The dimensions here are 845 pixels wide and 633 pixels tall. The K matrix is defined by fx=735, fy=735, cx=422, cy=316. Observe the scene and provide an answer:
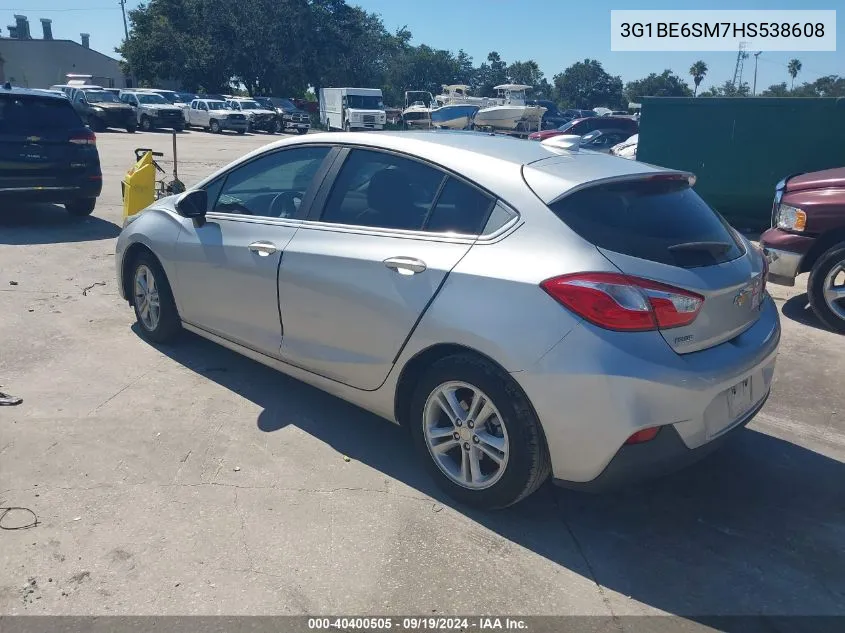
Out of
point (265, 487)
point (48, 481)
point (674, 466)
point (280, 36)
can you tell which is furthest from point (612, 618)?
point (280, 36)

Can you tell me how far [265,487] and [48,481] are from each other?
41.9 inches

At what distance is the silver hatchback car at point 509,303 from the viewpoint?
115 inches

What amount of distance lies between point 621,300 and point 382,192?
147cm

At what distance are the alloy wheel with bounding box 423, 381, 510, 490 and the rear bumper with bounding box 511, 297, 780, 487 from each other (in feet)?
0.88

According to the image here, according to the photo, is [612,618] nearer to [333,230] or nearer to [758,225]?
[333,230]

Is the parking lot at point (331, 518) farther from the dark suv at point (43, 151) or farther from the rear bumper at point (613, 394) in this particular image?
the dark suv at point (43, 151)

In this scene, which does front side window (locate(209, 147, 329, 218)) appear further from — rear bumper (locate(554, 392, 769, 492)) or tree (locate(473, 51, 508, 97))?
tree (locate(473, 51, 508, 97))

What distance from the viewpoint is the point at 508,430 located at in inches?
123

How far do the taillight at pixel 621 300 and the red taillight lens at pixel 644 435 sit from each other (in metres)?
0.40

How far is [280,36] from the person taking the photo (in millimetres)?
54406

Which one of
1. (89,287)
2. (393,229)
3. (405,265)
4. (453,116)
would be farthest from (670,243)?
(453,116)

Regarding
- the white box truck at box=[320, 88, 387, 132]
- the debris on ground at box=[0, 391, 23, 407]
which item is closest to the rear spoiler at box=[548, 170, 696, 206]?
the debris on ground at box=[0, 391, 23, 407]

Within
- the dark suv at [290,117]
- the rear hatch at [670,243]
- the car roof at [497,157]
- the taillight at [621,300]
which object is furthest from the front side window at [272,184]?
the dark suv at [290,117]

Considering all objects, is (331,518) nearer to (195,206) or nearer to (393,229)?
(393,229)
